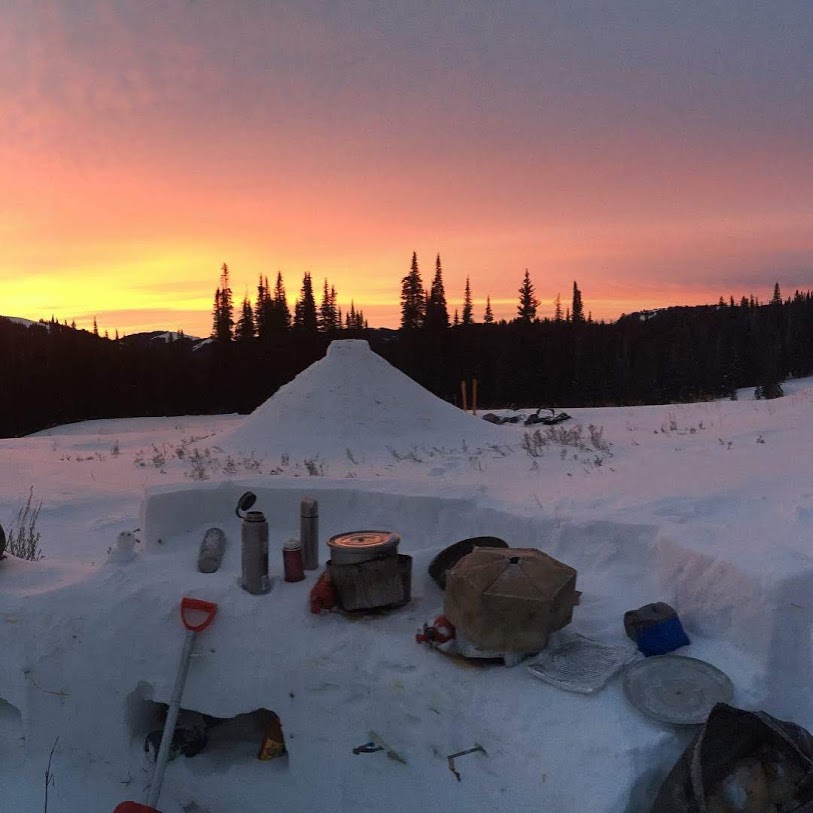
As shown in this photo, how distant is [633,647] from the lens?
409cm

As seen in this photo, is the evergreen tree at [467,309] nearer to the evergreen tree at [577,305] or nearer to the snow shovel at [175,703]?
the evergreen tree at [577,305]

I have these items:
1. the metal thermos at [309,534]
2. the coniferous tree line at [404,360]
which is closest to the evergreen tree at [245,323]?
the coniferous tree line at [404,360]

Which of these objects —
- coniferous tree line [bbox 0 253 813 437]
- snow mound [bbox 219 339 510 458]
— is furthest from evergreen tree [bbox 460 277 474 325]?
snow mound [bbox 219 339 510 458]

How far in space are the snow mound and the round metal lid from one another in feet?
23.7

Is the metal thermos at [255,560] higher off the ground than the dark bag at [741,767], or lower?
higher

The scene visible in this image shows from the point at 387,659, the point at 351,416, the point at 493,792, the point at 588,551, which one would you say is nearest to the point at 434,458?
the point at 351,416

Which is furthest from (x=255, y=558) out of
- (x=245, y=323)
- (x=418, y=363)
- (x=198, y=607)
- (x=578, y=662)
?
(x=245, y=323)

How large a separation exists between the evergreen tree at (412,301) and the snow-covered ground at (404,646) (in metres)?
43.3

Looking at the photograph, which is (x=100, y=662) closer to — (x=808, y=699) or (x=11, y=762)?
(x=11, y=762)

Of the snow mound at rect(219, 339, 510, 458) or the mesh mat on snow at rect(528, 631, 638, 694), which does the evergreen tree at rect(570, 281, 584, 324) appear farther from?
the mesh mat on snow at rect(528, 631, 638, 694)

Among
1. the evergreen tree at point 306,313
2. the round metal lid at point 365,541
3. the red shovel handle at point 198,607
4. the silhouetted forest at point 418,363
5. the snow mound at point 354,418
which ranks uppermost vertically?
the evergreen tree at point 306,313

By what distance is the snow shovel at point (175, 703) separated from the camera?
4039 millimetres

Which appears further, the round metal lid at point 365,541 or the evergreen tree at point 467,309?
the evergreen tree at point 467,309

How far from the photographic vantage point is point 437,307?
50.7 metres
